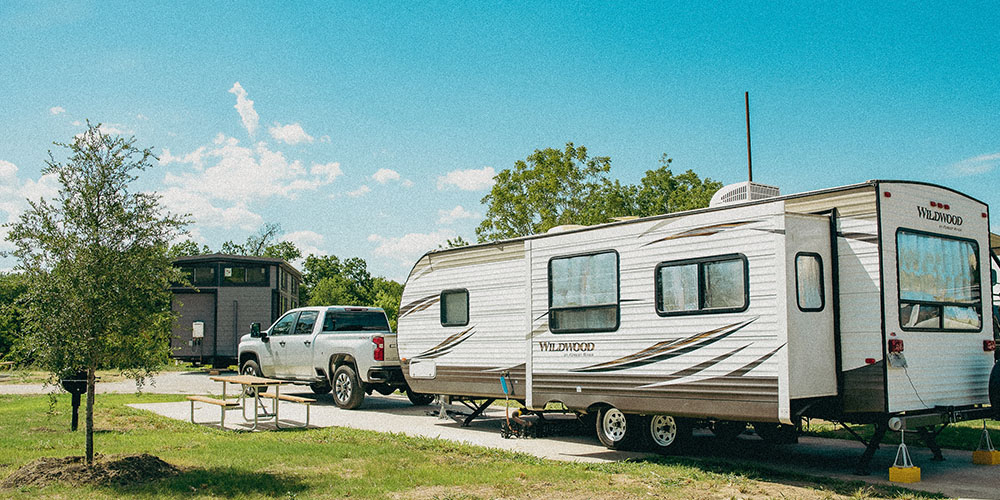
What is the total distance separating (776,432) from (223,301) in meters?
21.5

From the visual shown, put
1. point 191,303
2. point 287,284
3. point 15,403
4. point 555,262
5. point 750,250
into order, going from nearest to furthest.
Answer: point 750,250 < point 555,262 < point 15,403 < point 191,303 < point 287,284

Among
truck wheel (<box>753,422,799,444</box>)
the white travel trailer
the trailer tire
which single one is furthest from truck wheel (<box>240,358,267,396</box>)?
the trailer tire

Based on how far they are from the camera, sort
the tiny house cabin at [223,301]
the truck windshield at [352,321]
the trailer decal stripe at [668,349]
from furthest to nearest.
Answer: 1. the tiny house cabin at [223,301]
2. the truck windshield at [352,321]
3. the trailer decal stripe at [668,349]

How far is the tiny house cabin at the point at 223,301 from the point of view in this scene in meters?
27.3

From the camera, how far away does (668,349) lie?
29.8ft

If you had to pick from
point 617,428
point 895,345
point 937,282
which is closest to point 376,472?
point 617,428

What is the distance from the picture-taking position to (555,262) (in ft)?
34.8

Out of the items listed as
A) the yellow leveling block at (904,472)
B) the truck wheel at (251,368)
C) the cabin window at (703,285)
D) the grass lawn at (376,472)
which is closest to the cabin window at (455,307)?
the grass lawn at (376,472)

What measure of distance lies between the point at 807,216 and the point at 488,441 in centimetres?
516

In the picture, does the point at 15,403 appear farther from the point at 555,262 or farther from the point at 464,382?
the point at 555,262

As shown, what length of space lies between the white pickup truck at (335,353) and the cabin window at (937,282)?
855cm

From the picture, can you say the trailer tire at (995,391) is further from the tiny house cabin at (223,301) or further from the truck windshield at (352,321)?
the tiny house cabin at (223,301)

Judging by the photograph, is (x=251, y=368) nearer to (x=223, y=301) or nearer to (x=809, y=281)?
(x=223, y=301)

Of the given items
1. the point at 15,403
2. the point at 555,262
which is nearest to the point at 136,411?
the point at 15,403
